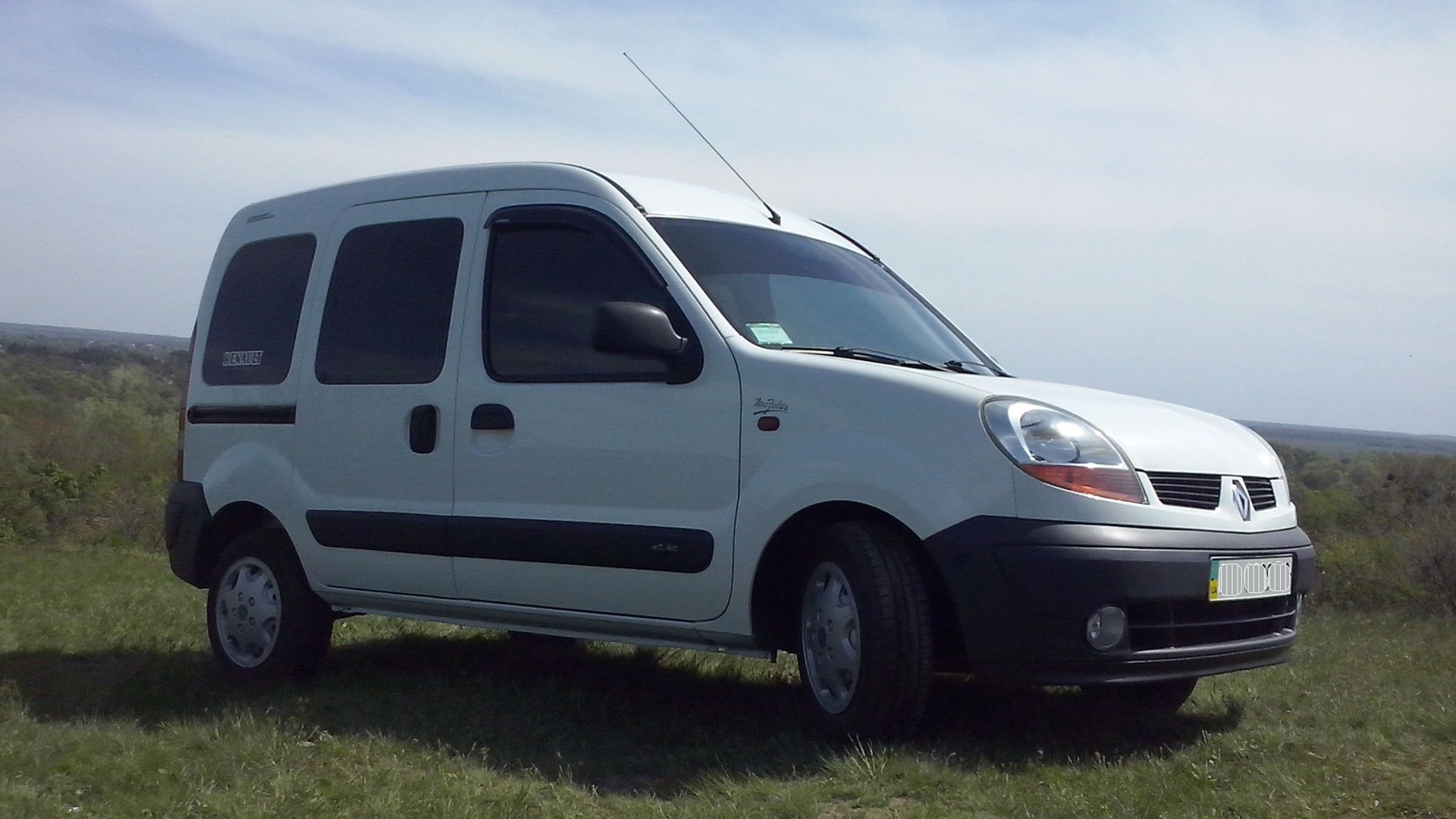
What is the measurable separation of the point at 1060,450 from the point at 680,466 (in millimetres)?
1330

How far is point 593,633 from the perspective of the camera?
5.33 meters

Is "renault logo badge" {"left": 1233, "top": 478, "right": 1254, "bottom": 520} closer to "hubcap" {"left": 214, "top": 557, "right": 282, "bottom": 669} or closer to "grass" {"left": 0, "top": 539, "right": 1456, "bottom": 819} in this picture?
"grass" {"left": 0, "top": 539, "right": 1456, "bottom": 819}

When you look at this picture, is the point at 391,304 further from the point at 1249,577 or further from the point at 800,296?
the point at 1249,577

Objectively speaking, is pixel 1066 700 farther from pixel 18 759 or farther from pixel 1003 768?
pixel 18 759

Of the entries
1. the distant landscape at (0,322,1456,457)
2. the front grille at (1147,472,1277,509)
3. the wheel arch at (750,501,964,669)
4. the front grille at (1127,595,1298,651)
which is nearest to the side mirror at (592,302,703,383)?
the wheel arch at (750,501,964,669)

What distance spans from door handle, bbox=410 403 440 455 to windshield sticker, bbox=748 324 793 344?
1439mm

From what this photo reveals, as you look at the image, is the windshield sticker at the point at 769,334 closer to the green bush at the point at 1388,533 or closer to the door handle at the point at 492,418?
the door handle at the point at 492,418

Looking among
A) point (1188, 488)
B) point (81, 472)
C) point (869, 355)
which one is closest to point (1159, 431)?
point (1188, 488)

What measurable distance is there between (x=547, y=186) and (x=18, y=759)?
Answer: 277 centimetres

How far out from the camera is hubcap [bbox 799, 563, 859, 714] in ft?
15.2

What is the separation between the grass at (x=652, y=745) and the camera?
413cm

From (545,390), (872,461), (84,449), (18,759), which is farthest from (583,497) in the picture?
(84,449)

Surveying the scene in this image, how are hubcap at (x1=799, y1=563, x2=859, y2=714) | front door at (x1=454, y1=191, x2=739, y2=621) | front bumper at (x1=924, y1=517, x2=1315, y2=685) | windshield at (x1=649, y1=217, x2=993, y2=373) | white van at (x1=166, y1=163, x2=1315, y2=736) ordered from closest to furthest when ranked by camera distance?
front bumper at (x1=924, y1=517, x2=1315, y2=685) → white van at (x1=166, y1=163, x2=1315, y2=736) → hubcap at (x1=799, y1=563, x2=859, y2=714) → front door at (x1=454, y1=191, x2=739, y2=621) → windshield at (x1=649, y1=217, x2=993, y2=373)

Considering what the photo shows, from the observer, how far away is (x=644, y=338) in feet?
16.0
